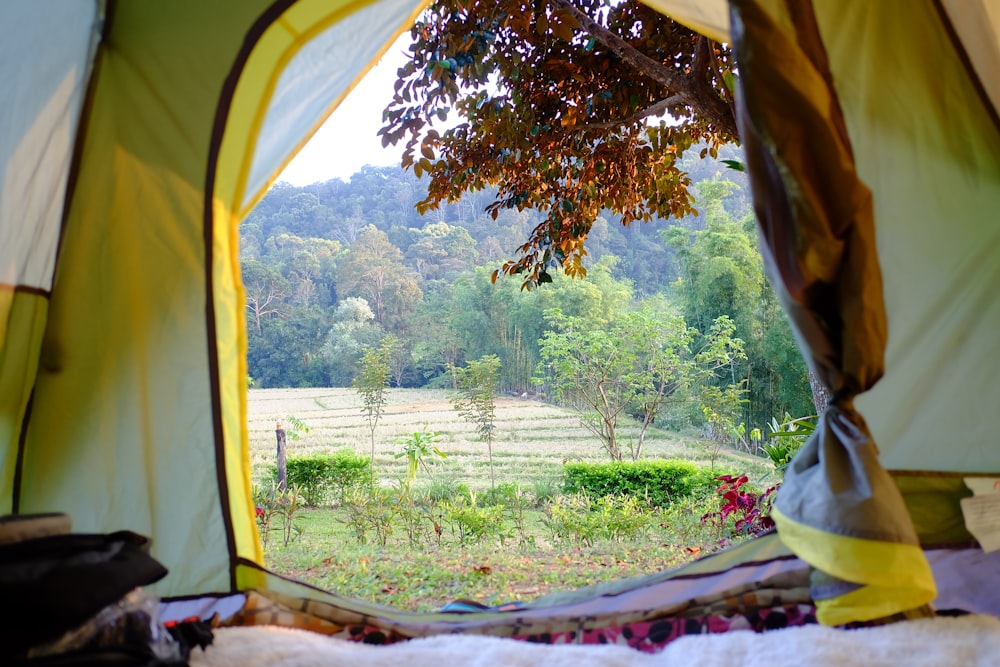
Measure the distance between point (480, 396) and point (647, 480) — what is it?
1.39m

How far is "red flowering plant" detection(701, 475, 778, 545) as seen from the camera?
308cm

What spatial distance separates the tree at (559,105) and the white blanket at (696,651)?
1548 mm

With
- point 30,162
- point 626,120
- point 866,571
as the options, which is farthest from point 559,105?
point 866,571

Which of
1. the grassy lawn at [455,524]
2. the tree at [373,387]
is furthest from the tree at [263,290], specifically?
the tree at [373,387]

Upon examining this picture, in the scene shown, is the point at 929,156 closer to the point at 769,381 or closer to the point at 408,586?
the point at 408,586

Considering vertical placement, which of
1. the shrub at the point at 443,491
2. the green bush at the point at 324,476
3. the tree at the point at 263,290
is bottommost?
the shrub at the point at 443,491

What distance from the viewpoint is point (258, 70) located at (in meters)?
1.34

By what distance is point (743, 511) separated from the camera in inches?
133

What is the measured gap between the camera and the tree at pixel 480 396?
514cm

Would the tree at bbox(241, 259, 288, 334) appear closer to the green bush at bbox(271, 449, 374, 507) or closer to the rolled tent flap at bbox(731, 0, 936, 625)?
the green bush at bbox(271, 449, 374, 507)

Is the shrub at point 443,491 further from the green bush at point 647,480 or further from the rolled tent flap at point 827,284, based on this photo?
the rolled tent flap at point 827,284

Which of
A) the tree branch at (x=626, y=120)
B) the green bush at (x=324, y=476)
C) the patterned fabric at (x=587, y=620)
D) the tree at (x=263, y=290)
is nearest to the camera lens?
the patterned fabric at (x=587, y=620)

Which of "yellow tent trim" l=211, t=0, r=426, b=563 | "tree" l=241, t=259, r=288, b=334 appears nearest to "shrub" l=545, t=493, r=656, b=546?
"yellow tent trim" l=211, t=0, r=426, b=563

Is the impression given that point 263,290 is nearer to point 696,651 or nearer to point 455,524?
point 455,524
